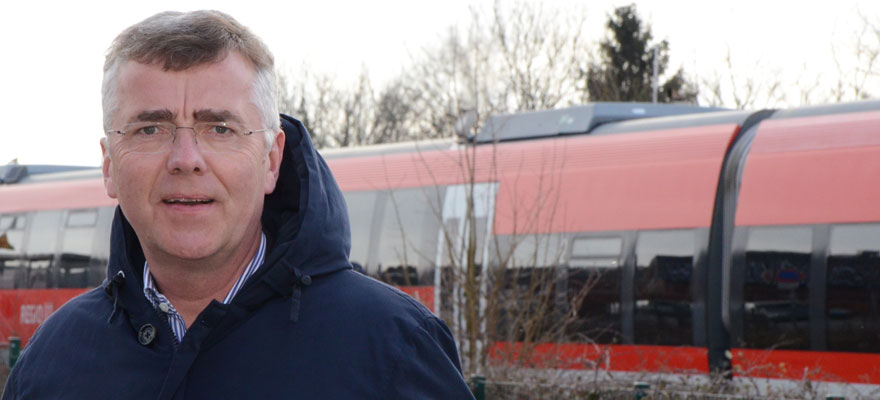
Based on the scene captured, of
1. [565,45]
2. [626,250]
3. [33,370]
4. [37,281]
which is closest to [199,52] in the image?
[33,370]

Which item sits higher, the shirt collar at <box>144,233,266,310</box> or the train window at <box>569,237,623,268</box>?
the shirt collar at <box>144,233,266,310</box>

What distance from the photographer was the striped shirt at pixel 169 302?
8.40 feet

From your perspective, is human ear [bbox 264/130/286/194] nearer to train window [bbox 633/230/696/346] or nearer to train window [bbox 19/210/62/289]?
train window [bbox 633/230/696/346]

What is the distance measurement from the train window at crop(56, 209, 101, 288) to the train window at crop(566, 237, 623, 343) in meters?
8.43

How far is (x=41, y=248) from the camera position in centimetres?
1833

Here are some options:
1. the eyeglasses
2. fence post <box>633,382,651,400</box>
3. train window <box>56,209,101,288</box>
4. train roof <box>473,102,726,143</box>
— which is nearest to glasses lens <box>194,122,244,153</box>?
the eyeglasses

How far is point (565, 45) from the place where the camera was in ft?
116

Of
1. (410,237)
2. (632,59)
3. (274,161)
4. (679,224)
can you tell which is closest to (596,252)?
(679,224)

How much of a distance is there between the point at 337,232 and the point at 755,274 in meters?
8.30

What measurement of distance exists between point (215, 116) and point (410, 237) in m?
10.7

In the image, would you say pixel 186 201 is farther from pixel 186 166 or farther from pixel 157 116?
pixel 157 116

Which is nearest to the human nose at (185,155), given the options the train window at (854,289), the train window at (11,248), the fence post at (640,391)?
the fence post at (640,391)

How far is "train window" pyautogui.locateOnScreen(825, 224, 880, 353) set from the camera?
960 centimetres

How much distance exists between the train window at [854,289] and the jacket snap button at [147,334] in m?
8.06
